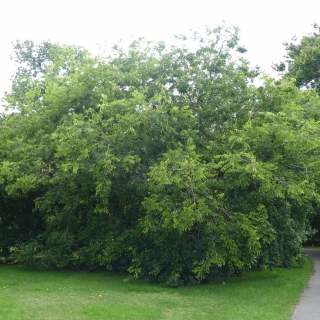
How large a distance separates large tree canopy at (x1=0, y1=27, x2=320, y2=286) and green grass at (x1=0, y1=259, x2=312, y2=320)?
2.19ft

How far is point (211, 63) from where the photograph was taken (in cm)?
1631

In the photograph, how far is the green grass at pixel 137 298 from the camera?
1009 cm

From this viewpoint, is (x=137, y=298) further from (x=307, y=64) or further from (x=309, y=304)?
(x=307, y=64)

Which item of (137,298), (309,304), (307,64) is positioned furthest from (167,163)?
(307,64)

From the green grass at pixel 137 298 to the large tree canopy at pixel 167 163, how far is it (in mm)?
668

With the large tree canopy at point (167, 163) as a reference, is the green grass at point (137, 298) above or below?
below

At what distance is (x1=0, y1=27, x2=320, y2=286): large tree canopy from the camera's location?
13.0 meters

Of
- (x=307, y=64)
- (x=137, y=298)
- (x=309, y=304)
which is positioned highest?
(x=307, y=64)

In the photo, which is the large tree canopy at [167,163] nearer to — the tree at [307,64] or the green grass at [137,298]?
the green grass at [137,298]

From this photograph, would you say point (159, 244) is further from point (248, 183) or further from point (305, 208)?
point (305, 208)

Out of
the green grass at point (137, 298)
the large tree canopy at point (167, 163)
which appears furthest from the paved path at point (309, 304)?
the large tree canopy at point (167, 163)

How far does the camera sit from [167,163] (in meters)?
13.0

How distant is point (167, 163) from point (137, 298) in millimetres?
3559

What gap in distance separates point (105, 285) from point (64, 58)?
9313 millimetres
